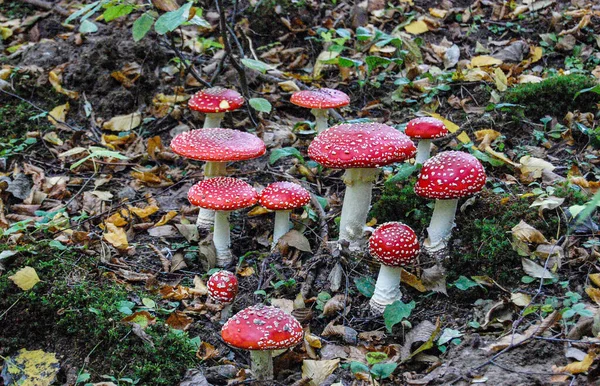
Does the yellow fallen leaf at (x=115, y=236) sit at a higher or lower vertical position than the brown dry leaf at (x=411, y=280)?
lower

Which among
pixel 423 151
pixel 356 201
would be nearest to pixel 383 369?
pixel 356 201

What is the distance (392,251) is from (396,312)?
414mm

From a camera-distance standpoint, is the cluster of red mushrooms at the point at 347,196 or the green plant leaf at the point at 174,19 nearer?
the cluster of red mushrooms at the point at 347,196

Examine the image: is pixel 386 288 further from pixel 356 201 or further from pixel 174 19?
pixel 174 19

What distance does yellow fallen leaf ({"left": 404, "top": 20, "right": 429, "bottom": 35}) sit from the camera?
769cm

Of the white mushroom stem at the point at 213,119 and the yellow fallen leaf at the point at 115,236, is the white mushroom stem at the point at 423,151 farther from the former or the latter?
the yellow fallen leaf at the point at 115,236

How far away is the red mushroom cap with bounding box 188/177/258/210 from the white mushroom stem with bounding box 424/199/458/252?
57.1 inches

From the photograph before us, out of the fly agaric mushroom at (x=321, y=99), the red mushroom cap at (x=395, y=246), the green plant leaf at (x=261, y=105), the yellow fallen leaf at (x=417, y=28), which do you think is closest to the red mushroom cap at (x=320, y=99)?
the fly agaric mushroom at (x=321, y=99)

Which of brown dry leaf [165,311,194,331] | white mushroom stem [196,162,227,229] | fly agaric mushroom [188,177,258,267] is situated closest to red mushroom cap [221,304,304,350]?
brown dry leaf [165,311,194,331]

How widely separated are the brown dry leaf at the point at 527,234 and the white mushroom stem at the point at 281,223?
1863mm

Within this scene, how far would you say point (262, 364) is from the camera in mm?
3787

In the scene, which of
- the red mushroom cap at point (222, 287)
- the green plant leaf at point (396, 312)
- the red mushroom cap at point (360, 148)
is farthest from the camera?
the red mushroom cap at point (222, 287)

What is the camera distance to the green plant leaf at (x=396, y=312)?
392 cm

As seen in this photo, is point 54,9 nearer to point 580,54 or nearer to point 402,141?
point 402,141
